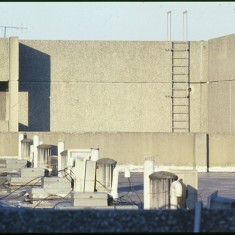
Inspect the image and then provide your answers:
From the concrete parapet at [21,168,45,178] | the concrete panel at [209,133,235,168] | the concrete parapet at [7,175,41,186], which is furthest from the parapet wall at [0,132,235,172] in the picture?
the concrete parapet at [7,175,41,186]

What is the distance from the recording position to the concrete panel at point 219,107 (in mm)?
47562

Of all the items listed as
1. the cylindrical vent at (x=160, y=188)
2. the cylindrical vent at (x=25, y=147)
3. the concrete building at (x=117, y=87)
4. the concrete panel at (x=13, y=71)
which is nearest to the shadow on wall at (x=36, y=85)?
the concrete building at (x=117, y=87)

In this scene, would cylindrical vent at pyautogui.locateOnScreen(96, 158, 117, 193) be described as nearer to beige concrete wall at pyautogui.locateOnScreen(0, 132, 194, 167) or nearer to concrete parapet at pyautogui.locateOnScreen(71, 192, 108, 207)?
concrete parapet at pyautogui.locateOnScreen(71, 192, 108, 207)

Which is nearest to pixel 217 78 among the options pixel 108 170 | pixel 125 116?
pixel 125 116

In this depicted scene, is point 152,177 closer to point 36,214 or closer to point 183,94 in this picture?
point 36,214

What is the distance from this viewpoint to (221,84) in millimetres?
48000

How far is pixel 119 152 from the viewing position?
3781 centimetres

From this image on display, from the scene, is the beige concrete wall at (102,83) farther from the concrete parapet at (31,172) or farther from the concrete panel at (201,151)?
the concrete parapet at (31,172)

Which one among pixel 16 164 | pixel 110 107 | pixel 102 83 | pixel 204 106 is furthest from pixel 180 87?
pixel 16 164

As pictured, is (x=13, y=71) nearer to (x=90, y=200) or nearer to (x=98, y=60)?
(x=98, y=60)

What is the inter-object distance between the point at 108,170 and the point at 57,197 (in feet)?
5.28

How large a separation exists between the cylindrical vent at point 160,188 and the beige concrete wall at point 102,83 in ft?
114

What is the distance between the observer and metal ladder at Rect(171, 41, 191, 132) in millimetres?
49406

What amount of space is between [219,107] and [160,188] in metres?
34.2
